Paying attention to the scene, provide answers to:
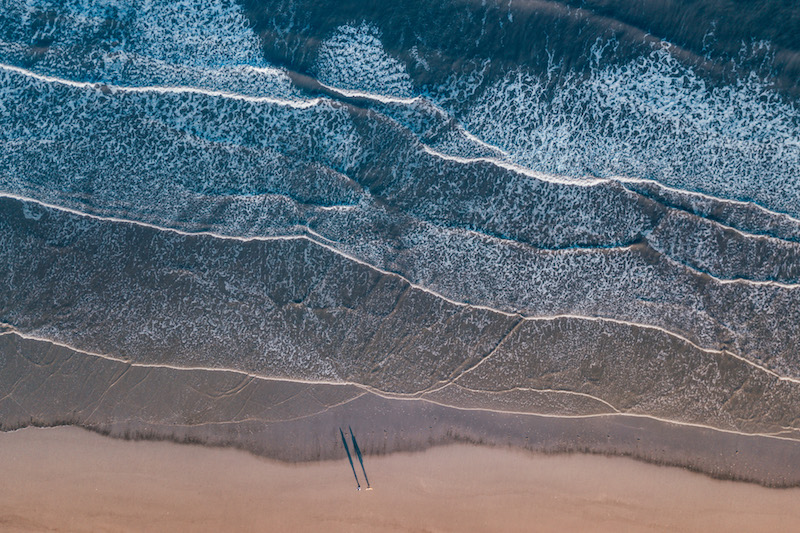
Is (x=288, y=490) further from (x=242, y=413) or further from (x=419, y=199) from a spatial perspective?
(x=419, y=199)

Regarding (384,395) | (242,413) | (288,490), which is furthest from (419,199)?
(288,490)

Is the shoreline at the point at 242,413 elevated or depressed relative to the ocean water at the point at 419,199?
depressed

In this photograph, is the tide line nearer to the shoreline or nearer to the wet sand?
the shoreline

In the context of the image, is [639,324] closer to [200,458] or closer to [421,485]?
[421,485]

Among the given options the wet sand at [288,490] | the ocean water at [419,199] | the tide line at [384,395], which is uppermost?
the ocean water at [419,199]

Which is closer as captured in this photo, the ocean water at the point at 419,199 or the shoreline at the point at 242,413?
the ocean water at the point at 419,199

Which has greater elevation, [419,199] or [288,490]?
[419,199]

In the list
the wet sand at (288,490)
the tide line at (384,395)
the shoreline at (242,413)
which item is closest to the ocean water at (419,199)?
the tide line at (384,395)

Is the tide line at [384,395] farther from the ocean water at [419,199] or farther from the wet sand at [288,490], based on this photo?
the wet sand at [288,490]
